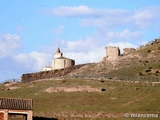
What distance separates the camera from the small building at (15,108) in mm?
71812

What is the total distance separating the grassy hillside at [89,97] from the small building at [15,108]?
10553 mm

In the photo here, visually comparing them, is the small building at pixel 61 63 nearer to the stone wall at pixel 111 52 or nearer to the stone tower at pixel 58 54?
the stone tower at pixel 58 54

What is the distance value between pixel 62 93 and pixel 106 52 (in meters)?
49.9

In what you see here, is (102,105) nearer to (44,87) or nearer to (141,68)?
(44,87)

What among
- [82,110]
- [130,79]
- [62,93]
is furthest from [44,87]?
[82,110]

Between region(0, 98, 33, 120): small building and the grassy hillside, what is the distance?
10.6 meters

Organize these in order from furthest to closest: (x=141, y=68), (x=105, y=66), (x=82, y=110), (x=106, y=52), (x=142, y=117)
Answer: (x=106, y=52) < (x=105, y=66) < (x=141, y=68) < (x=82, y=110) < (x=142, y=117)

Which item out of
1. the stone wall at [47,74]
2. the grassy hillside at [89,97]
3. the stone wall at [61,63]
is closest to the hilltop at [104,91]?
the grassy hillside at [89,97]

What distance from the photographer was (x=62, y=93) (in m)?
104

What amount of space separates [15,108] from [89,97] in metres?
27.2

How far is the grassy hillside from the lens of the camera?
278 ft

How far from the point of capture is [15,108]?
239 feet

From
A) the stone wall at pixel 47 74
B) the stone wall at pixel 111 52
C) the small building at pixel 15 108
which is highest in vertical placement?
the stone wall at pixel 111 52

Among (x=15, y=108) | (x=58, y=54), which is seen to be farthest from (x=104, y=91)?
(x=58, y=54)
